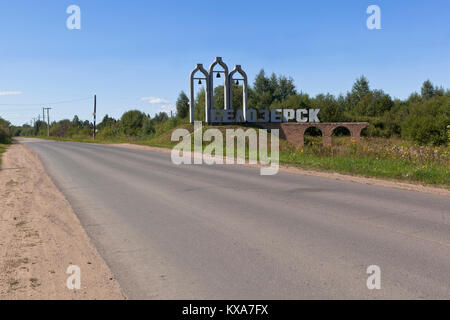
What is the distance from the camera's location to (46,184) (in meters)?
12.8

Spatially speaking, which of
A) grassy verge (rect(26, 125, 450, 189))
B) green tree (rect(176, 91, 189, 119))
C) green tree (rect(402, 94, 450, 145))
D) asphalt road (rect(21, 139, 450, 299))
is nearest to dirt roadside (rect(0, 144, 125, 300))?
asphalt road (rect(21, 139, 450, 299))

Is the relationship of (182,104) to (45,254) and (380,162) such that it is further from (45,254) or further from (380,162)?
(45,254)

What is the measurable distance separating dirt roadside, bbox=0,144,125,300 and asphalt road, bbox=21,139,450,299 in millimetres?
254

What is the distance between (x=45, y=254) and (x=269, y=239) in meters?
3.30

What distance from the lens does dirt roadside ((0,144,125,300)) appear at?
14.0ft

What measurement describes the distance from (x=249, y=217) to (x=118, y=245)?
8.75ft

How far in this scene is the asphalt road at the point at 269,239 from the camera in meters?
4.30

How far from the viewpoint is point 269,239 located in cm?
612

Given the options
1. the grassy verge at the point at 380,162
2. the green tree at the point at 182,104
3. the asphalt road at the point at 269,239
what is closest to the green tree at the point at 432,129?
the grassy verge at the point at 380,162

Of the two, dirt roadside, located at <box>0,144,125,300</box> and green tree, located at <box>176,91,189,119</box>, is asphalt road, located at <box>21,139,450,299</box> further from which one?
green tree, located at <box>176,91,189,119</box>

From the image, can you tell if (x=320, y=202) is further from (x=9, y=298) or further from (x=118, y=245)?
(x=9, y=298)

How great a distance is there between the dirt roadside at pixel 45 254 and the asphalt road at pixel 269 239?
0.25m

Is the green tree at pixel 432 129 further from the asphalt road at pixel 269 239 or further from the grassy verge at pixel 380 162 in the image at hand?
the asphalt road at pixel 269 239
